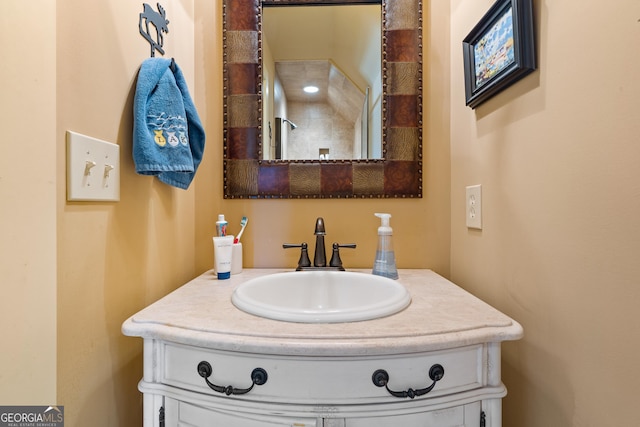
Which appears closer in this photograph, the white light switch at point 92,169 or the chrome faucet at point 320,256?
the white light switch at point 92,169

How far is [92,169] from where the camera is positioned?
1.95ft

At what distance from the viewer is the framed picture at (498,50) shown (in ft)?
2.06

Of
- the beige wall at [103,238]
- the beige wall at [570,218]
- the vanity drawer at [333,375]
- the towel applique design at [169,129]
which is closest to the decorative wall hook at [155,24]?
the beige wall at [103,238]

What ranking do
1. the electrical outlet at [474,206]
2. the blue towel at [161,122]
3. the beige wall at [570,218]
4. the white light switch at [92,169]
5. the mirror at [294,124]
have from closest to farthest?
the beige wall at [570,218] < the white light switch at [92,169] < the blue towel at [161,122] < the electrical outlet at [474,206] < the mirror at [294,124]

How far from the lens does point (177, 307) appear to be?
65 cm

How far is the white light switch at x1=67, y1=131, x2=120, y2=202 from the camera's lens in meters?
0.55

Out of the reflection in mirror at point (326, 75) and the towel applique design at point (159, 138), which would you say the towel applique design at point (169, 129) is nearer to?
the towel applique design at point (159, 138)

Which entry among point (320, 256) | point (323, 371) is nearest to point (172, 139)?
point (320, 256)

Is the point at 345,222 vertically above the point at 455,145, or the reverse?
the point at 455,145

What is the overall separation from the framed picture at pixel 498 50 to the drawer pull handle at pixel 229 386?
0.81 m

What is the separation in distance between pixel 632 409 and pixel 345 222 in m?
0.75

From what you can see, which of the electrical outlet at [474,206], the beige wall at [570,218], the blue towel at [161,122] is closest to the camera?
the beige wall at [570,218]

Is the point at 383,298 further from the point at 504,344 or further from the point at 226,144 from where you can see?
the point at 226,144

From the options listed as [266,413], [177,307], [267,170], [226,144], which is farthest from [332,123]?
[266,413]
